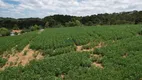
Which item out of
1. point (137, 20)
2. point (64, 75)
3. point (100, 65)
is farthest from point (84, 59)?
point (137, 20)

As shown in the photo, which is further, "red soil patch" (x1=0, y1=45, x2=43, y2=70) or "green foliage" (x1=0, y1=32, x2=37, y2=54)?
"green foliage" (x1=0, y1=32, x2=37, y2=54)

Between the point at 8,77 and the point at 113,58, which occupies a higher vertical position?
the point at 113,58

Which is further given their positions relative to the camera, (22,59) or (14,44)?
(14,44)

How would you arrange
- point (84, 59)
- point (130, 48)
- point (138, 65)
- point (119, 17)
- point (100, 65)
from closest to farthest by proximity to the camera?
point (138, 65) < point (100, 65) < point (84, 59) < point (130, 48) < point (119, 17)

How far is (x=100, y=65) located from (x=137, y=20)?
58.0 metres

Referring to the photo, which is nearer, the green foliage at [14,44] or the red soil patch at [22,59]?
the red soil patch at [22,59]

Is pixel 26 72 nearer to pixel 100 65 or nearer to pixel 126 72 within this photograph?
pixel 100 65

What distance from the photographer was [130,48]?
11461 mm

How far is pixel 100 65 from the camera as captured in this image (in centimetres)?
931

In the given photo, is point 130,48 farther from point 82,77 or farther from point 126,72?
point 82,77

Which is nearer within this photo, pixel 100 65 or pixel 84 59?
pixel 100 65

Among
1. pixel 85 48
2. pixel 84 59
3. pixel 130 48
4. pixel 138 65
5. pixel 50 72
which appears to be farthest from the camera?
pixel 85 48

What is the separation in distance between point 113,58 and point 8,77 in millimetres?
5742

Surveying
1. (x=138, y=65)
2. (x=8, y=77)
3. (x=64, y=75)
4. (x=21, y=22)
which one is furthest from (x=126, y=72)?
(x=21, y=22)
